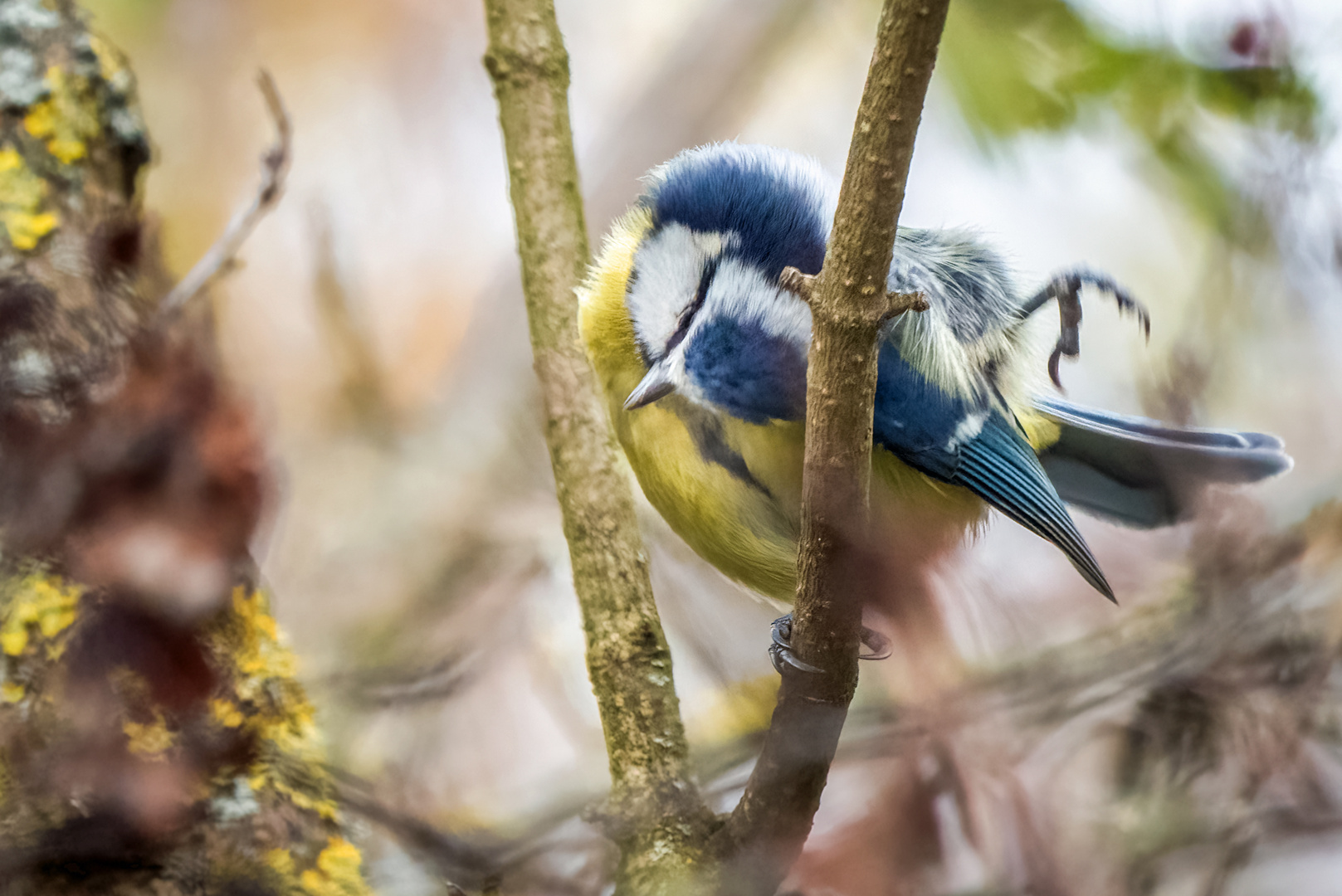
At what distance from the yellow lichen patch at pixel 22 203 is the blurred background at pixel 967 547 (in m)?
0.10

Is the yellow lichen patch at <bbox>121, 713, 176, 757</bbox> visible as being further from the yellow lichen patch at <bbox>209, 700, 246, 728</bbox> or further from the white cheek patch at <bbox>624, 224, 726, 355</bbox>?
the white cheek patch at <bbox>624, 224, 726, 355</bbox>

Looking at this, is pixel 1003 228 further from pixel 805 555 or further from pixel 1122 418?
pixel 805 555

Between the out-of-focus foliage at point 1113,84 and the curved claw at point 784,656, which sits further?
the out-of-focus foliage at point 1113,84

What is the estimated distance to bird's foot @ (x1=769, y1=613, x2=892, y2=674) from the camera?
418 mm

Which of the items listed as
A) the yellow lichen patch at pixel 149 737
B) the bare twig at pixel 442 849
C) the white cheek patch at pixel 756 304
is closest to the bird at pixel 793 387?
the white cheek patch at pixel 756 304

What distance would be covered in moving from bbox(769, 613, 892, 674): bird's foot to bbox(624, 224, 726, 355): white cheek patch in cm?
15

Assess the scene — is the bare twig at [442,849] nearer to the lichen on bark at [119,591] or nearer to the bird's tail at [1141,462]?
the lichen on bark at [119,591]

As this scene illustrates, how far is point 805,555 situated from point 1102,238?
1.12ft

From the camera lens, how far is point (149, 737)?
17.0 inches

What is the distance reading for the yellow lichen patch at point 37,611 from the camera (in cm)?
43

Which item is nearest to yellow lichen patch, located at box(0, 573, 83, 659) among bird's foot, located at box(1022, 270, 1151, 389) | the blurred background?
the blurred background

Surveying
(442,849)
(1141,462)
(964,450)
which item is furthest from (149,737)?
(1141,462)

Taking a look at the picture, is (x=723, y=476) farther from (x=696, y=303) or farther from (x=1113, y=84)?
(x=1113, y=84)

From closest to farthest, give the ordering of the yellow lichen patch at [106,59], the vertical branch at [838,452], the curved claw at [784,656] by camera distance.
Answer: the vertical branch at [838,452] → the curved claw at [784,656] → the yellow lichen patch at [106,59]
